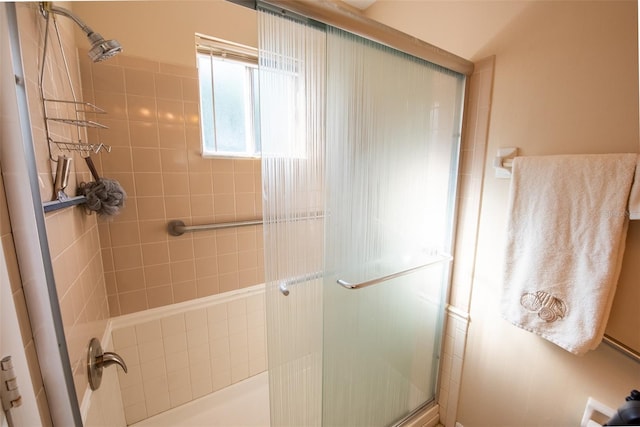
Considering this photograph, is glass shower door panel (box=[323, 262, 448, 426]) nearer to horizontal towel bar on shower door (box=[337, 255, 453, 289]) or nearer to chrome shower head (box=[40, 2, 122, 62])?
horizontal towel bar on shower door (box=[337, 255, 453, 289])

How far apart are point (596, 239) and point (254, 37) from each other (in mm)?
1810

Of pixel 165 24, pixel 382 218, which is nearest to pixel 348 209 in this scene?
pixel 382 218

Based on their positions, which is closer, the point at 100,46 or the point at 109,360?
the point at 100,46

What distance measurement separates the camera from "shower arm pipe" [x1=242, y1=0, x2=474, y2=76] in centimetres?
70

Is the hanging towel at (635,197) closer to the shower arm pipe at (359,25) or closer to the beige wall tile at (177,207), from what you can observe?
the shower arm pipe at (359,25)

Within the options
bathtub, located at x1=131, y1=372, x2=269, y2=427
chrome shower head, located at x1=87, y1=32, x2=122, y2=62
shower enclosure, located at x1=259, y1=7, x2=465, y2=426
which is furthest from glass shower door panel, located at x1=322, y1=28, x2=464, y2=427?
bathtub, located at x1=131, y1=372, x2=269, y2=427

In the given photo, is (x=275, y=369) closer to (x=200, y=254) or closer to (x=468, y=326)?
(x=200, y=254)

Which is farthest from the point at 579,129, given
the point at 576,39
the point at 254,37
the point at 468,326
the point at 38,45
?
the point at 38,45

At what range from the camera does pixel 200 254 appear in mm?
1473

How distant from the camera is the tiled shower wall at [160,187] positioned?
121 centimetres

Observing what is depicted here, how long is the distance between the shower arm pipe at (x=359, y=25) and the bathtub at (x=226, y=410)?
2.03 m

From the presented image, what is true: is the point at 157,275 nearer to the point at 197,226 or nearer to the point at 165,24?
the point at 197,226

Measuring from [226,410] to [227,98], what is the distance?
195 cm

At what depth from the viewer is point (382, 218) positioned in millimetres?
1025
